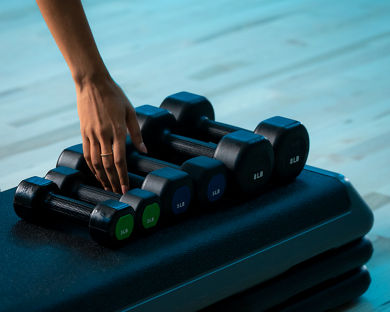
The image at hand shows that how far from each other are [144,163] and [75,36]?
0.26 metres

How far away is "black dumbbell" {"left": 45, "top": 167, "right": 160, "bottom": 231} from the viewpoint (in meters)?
1.16

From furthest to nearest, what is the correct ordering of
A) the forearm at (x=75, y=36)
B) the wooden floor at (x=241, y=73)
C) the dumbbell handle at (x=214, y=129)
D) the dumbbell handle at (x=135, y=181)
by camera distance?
the wooden floor at (x=241, y=73)
the dumbbell handle at (x=214, y=129)
the dumbbell handle at (x=135, y=181)
the forearm at (x=75, y=36)

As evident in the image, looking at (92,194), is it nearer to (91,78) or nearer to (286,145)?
(91,78)

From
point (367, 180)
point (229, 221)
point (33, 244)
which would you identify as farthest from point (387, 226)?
point (33, 244)

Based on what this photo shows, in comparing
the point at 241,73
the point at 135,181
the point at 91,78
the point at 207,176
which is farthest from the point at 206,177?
the point at 241,73

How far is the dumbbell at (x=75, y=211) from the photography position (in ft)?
3.70

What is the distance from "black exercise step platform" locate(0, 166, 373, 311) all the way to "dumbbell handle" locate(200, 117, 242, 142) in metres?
0.17

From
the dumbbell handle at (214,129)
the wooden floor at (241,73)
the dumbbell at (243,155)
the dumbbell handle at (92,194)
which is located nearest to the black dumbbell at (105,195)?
the dumbbell handle at (92,194)

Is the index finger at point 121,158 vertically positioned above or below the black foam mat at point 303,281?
above

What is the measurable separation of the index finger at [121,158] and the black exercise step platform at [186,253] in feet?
0.34

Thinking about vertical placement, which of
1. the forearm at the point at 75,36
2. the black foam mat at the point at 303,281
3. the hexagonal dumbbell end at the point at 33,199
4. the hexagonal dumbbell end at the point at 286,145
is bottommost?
the black foam mat at the point at 303,281

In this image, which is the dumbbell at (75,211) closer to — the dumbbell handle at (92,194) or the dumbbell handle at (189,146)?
the dumbbell handle at (92,194)

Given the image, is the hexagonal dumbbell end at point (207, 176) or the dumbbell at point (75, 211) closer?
the dumbbell at point (75, 211)

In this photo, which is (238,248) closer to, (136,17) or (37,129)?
(37,129)
